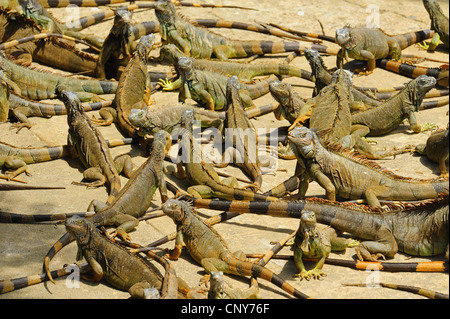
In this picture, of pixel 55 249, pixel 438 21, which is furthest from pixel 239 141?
pixel 438 21

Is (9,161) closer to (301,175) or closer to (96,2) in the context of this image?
(301,175)

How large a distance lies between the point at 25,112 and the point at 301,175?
11.3ft

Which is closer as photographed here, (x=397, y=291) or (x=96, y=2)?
(x=397, y=291)

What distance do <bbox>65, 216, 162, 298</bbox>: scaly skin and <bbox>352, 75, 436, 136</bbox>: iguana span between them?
327 centimetres

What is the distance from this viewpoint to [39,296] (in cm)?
544

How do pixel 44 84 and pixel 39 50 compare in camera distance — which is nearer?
pixel 44 84

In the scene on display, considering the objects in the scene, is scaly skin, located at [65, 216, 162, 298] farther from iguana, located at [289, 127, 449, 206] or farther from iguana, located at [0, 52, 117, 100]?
iguana, located at [0, 52, 117, 100]

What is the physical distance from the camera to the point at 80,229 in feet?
19.0

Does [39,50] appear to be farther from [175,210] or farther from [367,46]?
[175,210]

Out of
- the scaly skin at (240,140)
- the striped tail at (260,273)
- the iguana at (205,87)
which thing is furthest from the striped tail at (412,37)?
the striped tail at (260,273)

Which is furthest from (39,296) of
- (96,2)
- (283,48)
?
(96,2)

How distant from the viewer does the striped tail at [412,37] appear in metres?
10.0

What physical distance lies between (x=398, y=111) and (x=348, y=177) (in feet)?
5.16

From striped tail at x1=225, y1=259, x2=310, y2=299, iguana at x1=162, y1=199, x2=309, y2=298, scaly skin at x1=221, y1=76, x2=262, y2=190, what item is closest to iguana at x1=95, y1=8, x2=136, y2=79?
scaly skin at x1=221, y1=76, x2=262, y2=190
